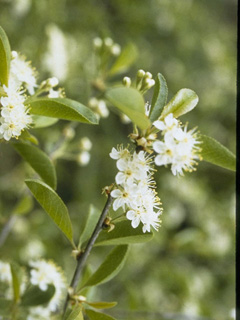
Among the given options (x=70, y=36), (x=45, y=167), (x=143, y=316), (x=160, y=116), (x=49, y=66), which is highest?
(x=70, y=36)

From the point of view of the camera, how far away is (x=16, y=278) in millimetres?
1303

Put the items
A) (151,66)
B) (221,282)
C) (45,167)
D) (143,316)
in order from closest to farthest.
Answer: (45,167), (143,316), (221,282), (151,66)

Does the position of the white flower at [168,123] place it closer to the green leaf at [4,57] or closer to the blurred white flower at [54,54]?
the green leaf at [4,57]

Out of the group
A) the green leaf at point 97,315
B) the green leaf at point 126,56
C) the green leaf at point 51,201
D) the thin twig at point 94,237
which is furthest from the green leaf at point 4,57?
the green leaf at point 126,56

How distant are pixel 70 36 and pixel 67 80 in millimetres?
361

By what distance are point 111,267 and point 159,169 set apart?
2.21 meters

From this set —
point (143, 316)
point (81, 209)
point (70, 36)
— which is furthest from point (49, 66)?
point (143, 316)

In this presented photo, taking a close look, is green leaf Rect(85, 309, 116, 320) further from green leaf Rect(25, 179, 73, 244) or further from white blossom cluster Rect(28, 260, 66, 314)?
white blossom cluster Rect(28, 260, 66, 314)

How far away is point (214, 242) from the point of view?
9.61 ft

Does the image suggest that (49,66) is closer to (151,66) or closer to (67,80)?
(67,80)

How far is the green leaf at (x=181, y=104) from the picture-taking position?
1010mm

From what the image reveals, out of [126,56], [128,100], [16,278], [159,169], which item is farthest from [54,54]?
[128,100]

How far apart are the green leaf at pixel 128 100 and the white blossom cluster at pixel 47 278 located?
2.51ft

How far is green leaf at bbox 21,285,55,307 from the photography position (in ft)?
4.35
